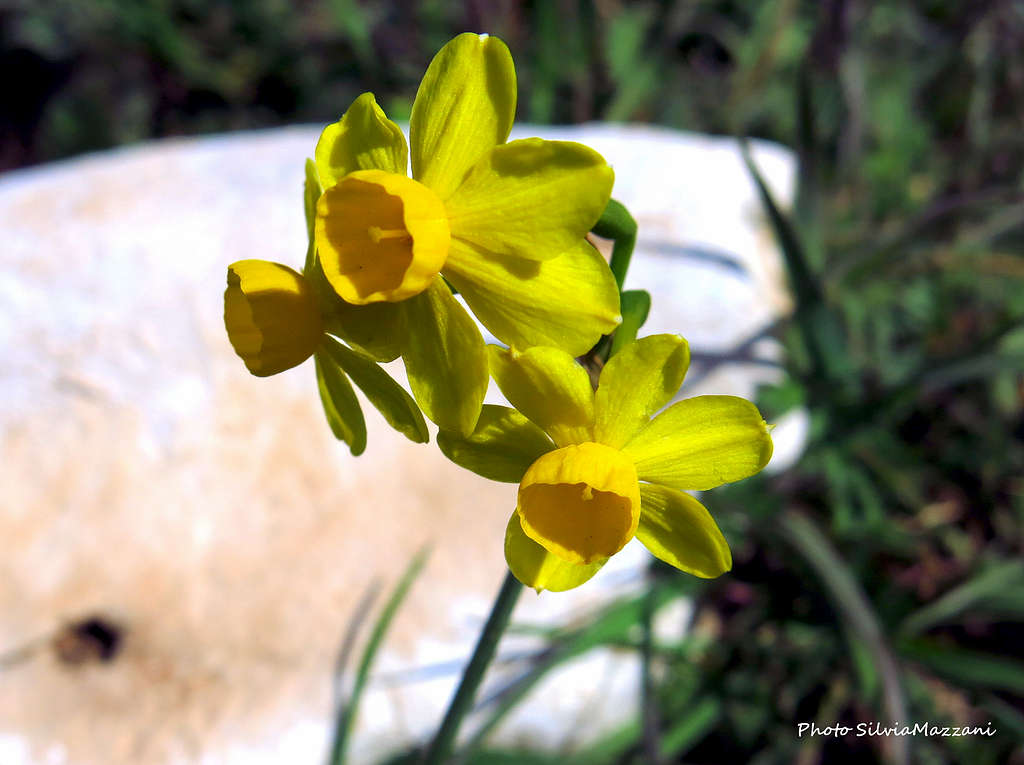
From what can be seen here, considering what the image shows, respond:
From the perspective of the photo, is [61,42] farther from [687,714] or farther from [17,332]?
[687,714]

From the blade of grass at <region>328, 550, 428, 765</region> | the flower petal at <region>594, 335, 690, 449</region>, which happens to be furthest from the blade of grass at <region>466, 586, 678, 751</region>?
the flower petal at <region>594, 335, 690, 449</region>

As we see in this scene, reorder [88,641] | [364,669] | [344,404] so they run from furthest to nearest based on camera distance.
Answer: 1. [88,641]
2. [364,669]
3. [344,404]

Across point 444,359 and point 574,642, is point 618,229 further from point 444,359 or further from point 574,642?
point 574,642

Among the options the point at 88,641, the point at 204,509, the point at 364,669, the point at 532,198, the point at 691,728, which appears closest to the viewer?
the point at 532,198

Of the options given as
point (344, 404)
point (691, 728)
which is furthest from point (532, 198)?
point (691, 728)

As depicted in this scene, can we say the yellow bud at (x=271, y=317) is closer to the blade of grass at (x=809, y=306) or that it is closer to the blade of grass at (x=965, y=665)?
the blade of grass at (x=809, y=306)

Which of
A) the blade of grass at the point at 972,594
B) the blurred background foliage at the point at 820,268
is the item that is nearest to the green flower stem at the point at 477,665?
the blurred background foliage at the point at 820,268
